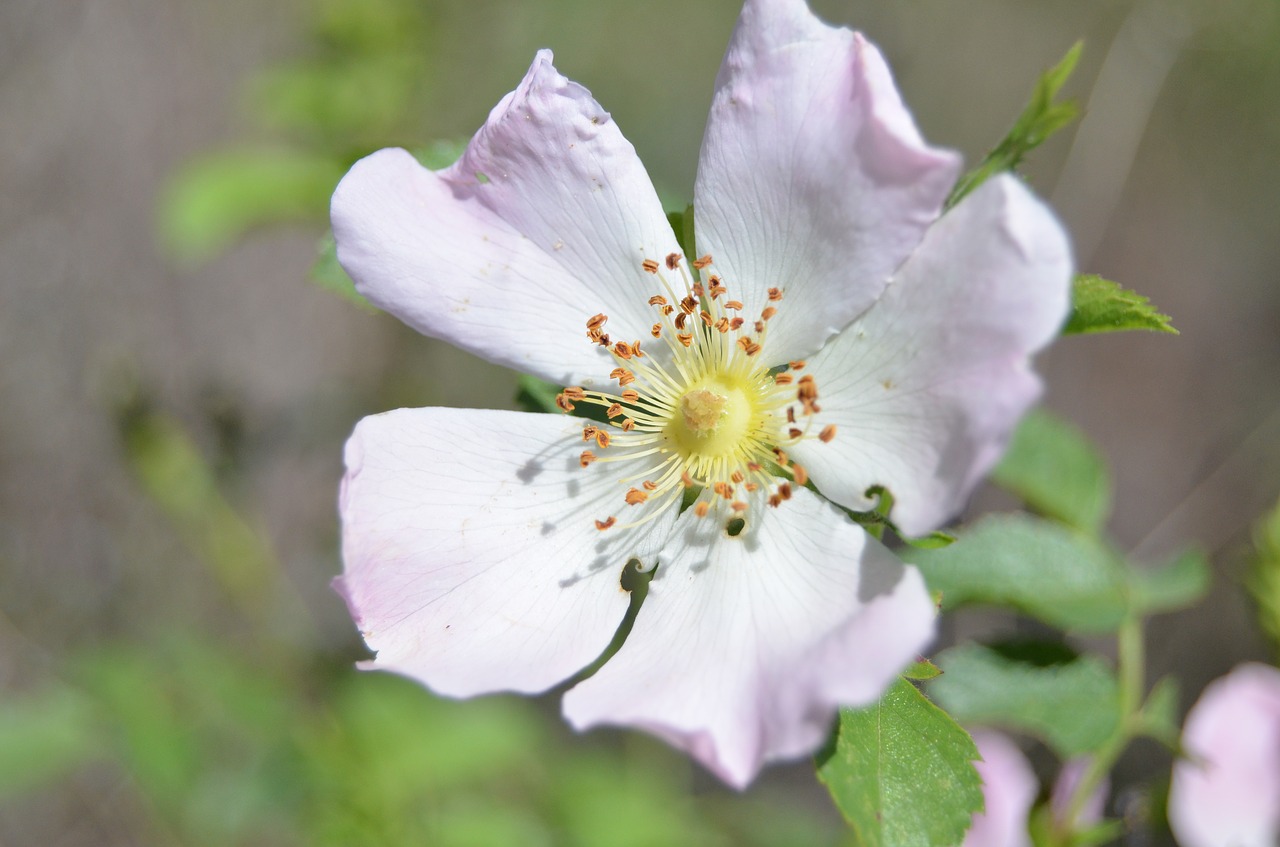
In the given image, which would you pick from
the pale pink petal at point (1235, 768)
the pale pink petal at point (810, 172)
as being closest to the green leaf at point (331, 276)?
the pale pink petal at point (810, 172)

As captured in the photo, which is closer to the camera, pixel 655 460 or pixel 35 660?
pixel 655 460

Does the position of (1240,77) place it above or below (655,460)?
above

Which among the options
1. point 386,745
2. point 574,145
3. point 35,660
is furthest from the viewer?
point 35,660

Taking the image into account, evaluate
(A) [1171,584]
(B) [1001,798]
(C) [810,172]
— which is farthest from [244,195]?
(B) [1001,798]

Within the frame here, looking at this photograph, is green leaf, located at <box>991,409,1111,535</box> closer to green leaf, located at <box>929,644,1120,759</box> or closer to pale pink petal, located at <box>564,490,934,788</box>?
green leaf, located at <box>929,644,1120,759</box>

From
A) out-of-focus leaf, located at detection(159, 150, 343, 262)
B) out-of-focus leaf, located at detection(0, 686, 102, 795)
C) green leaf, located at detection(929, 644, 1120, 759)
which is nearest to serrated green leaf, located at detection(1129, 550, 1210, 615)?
green leaf, located at detection(929, 644, 1120, 759)

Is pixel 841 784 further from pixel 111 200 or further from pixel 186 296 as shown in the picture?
pixel 111 200

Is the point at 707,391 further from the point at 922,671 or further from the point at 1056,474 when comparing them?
the point at 1056,474

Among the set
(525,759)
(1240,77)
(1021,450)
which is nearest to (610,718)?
(1021,450)
